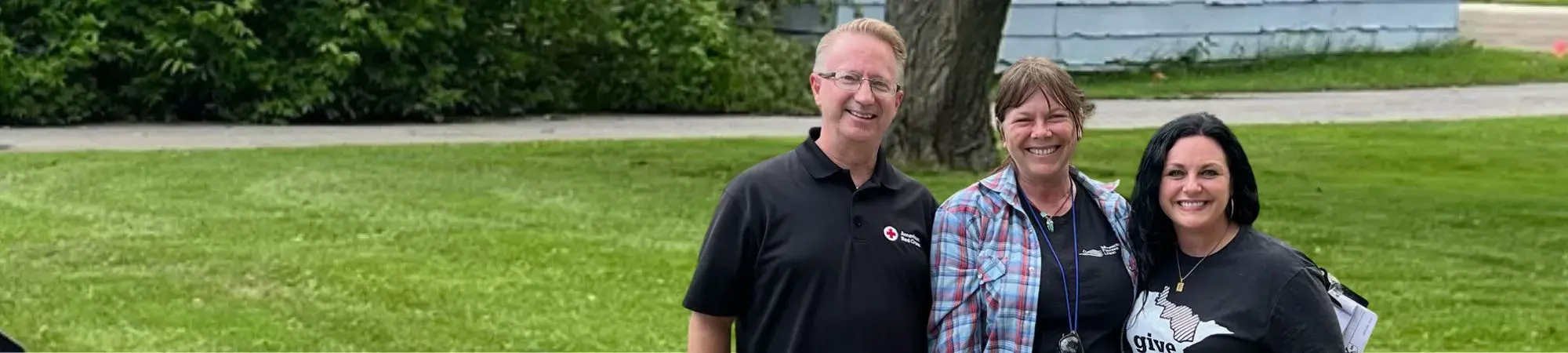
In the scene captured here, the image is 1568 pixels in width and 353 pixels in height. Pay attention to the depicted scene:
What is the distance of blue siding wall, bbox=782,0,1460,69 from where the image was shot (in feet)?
69.1

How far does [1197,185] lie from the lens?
3.35 metres

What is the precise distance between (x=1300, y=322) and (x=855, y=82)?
90 centimetres

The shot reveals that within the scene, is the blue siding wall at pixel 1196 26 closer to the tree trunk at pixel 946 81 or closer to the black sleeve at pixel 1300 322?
the tree trunk at pixel 946 81

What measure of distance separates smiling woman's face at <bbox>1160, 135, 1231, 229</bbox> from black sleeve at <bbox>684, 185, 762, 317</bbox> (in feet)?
2.53

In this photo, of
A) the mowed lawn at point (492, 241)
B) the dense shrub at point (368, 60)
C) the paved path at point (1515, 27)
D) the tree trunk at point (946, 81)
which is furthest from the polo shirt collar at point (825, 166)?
the paved path at point (1515, 27)

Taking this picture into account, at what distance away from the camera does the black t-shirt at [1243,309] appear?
3.26 metres

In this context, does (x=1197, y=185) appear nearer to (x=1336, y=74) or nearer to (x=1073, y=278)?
(x=1073, y=278)

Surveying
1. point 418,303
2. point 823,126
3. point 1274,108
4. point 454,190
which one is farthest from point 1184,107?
point 823,126

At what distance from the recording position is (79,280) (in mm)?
8164

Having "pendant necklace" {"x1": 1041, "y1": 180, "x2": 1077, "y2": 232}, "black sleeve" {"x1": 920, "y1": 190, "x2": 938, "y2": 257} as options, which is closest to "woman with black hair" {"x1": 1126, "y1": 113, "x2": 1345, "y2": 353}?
"pendant necklace" {"x1": 1041, "y1": 180, "x2": 1077, "y2": 232}

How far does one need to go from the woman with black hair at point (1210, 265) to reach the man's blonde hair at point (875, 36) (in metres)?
0.51

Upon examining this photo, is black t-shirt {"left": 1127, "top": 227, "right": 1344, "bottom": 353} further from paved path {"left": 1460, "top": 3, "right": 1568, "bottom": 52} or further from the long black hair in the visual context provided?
paved path {"left": 1460, "top": 3, "right": 1568, "bottom": 52}

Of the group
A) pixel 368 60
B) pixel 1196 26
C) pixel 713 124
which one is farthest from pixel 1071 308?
pixel 1196 26

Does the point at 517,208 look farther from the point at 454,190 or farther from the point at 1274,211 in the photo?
the point at 1274,211
